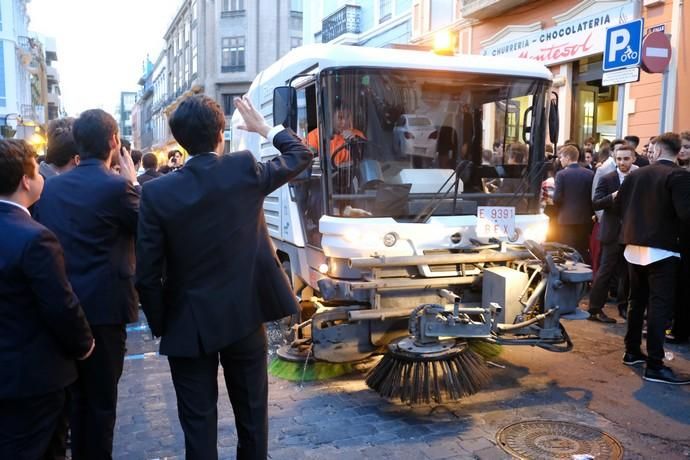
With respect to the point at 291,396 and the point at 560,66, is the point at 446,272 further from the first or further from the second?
the point at 560,66

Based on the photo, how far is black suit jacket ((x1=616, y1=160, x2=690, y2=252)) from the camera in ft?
15.9

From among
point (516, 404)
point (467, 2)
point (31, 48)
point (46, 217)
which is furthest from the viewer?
point (31, 48)

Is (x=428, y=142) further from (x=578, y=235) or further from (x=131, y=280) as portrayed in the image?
(x=578, y=235)

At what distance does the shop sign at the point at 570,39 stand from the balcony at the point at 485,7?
754 mm

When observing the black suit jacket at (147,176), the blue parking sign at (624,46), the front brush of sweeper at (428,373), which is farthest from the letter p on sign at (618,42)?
the black suit jacket at (147,176)

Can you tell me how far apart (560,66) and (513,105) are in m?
7.85

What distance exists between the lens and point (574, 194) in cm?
766

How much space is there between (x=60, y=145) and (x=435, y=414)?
3.05m

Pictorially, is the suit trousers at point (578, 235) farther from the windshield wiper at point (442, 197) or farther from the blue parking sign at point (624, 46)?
the windshield wiper at point (442, 197)

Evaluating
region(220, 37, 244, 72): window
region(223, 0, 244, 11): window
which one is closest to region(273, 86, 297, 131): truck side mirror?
region(220, 37, 244, 72): window

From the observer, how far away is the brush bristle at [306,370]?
511 centimetres

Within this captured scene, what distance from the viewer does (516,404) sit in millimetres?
4504

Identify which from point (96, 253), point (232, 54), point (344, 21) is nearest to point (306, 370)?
point (96, 253)

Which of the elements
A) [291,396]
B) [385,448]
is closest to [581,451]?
[385,448]
